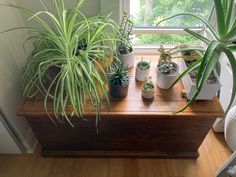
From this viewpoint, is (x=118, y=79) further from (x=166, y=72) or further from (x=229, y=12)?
(x=229, y=12)

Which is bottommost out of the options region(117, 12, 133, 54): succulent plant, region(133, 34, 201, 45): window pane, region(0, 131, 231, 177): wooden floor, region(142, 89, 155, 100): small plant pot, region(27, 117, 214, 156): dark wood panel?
region(0, 131, 231, 177): wooden floor

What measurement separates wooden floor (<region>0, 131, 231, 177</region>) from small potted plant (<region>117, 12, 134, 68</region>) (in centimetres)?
63

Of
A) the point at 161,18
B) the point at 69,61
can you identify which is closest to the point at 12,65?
the point at 69,61

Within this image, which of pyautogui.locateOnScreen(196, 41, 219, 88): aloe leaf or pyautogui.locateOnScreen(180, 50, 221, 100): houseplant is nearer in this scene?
pyautogui.locateOnScreen(196, 41, 219, 88): aloe leaf

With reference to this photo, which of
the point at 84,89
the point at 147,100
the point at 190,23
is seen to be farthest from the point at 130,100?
the point at 190,23

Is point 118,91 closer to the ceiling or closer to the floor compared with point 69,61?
closer to the floor

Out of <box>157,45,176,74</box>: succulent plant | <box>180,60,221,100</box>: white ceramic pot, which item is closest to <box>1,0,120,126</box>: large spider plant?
<box>157,45,176,74</box>: succulent plant

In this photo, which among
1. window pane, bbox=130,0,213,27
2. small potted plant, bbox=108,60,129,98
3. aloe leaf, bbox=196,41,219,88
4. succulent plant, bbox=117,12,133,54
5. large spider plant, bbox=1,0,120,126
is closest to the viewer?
aloe leaf, bbox=196,41,219,88

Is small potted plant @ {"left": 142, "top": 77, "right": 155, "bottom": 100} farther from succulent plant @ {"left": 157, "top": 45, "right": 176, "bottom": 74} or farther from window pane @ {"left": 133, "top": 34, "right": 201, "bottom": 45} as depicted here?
window pane @ {"left": 133, "top": 34, "right": 201, "bottom": 45}

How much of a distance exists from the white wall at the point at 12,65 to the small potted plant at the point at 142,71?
661 millimetres

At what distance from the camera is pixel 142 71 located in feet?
3.78

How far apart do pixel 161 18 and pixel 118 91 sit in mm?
592

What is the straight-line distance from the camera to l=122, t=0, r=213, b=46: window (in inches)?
50.3

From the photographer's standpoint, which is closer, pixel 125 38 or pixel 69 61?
pixel 69 61
